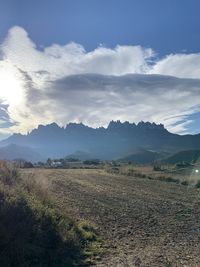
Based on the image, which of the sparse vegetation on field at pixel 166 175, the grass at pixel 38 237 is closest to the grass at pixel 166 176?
the sparse vegetation on field at pixel 166 175

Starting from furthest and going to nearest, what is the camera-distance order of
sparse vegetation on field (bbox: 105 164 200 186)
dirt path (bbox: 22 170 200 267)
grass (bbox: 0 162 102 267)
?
sparse vegetation on field (bbox: 105 164 200 186), dirt path (bbox: 22 170 200 267), grass (bbox: 0 162 102 267)

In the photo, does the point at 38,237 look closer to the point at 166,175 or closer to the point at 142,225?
the point at 142,225

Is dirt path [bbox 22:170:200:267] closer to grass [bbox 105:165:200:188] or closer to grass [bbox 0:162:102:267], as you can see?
grass [bbox 0:162:102:267]

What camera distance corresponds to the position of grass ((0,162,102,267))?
12797 mm

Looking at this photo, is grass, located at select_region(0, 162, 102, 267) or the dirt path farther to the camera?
the dirt path

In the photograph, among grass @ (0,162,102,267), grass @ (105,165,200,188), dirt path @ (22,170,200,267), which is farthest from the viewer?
grass @ (105,165,200,188)

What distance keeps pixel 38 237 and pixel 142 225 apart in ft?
26.2

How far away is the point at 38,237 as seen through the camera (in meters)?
14.0

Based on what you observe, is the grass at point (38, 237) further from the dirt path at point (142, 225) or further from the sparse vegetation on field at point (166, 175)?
the sparse vegetation on field at point (166, 175)

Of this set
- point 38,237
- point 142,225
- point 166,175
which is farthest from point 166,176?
point 38,237

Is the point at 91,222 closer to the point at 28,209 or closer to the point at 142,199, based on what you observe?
the point at 28,209

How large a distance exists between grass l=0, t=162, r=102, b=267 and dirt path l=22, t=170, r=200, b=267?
2.92ft

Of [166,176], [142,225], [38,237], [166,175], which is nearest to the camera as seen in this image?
[38,237]

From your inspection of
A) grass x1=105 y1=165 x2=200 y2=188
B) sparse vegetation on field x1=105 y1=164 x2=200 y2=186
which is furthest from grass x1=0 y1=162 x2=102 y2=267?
sparse vegetation on field x1=105 y1=164 x2=200 y2=186
